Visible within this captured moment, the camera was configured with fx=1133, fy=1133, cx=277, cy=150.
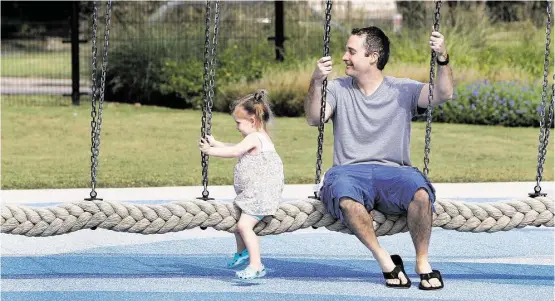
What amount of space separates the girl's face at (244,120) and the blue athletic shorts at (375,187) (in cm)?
46

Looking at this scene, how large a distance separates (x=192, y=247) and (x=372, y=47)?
2.05 m

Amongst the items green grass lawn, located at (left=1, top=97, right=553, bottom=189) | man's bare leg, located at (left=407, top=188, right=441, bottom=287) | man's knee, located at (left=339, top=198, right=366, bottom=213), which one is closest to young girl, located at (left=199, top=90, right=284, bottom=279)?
man's knee, located at (left=339, top=198, right=366, bottom=213)

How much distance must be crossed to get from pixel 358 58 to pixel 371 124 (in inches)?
12.7

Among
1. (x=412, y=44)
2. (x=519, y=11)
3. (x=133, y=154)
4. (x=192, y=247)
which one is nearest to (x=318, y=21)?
(x=412, y=44)

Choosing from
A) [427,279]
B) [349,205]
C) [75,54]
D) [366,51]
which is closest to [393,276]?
[427,279]

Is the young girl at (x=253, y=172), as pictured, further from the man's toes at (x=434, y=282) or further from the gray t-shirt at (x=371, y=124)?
the man's toes at (x=434, y=282)

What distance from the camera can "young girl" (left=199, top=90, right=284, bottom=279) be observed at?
534cm

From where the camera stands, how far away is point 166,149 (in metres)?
11.4

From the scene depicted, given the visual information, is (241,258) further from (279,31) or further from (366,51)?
(279,31)

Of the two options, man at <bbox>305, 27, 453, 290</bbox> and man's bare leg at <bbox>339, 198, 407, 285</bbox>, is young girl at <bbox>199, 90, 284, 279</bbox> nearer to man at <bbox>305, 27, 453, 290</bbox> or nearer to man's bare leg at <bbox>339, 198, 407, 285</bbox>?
man at <bbox>305, 27, 453, 290</bbox>

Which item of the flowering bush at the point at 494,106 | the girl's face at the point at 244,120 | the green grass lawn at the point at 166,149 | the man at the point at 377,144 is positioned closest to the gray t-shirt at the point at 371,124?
the man at the point at 377,144

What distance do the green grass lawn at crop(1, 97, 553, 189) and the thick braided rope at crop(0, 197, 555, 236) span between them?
3365mm

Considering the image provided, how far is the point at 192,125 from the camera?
13242 millimetres

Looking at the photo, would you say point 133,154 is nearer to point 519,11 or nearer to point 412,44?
point 412,44
